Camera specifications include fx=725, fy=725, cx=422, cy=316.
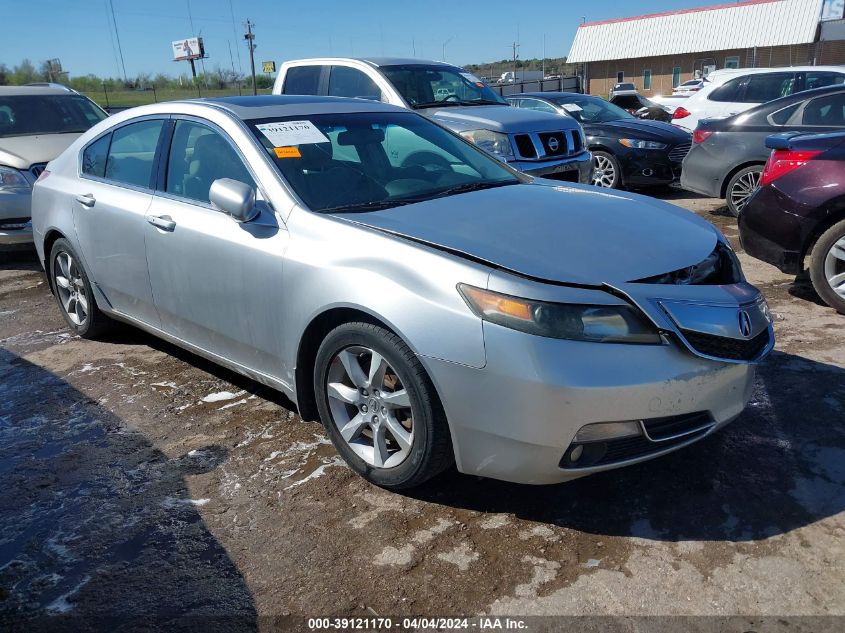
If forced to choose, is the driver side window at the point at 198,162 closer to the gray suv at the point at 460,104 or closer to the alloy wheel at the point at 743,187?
the gray suv at the point at 460,104

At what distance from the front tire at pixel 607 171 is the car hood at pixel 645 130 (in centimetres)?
34

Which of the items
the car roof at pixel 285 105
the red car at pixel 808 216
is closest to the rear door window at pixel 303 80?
the car roof at pixel 285 105

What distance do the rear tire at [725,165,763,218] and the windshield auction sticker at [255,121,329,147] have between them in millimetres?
5851

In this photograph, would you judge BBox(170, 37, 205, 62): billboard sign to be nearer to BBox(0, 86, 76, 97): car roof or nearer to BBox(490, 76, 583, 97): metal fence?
BBox(490, 76, 583, 97): metal fence

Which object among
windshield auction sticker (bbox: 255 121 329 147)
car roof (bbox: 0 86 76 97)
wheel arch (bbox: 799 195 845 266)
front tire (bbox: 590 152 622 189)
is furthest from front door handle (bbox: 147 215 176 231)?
front tire (bbox: 590 152 622 189)

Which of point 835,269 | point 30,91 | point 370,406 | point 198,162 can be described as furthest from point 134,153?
point 30,91

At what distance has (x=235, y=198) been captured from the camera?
3.16m

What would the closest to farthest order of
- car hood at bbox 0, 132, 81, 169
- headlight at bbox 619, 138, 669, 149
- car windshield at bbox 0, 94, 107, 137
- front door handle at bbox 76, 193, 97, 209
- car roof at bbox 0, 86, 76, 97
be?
1. front door handle at bbox 76, 193, 97, 209
2. car hood at bbox 0, 132, 81, 169
3. car windshield at bbox 0, 94, 107, 137
4. car roof at bbox 0, 86, 76, 97
5. headlight at bbox 619, 138, 669, 149

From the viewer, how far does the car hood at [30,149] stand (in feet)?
24.4

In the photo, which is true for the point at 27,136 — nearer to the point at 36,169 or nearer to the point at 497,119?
the point at 36,169

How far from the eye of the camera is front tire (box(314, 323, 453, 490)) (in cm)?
268

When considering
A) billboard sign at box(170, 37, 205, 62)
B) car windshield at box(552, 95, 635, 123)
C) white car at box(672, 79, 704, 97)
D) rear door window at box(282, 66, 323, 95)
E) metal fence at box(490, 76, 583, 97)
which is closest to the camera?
rear door window at box(282, 66, 323, 95)

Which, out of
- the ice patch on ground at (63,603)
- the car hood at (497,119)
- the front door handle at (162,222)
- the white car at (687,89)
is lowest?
the ice patch on ground at (63,603)

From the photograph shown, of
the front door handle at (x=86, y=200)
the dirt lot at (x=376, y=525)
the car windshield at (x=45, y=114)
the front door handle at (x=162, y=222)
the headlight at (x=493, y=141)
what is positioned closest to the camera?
the dirt lot at (x=376, y=525)
